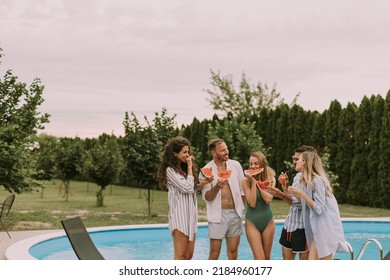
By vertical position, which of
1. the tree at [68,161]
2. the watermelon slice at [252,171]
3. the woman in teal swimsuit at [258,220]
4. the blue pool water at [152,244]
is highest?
the tree at [68,161]

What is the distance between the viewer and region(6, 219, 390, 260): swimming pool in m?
A: 11.0

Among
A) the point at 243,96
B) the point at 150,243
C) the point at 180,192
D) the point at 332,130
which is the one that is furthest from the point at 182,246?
the point at 243,96

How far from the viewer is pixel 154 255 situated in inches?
448

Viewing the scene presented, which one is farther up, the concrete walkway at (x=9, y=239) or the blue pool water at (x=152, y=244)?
the concrete walkway at (x=9, y=239)

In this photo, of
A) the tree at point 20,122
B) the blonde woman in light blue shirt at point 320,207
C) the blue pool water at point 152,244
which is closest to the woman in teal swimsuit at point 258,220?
the blonde woman in light blue shirt at point 320,207

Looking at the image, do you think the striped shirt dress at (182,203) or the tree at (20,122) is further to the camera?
the tree at (20,122)

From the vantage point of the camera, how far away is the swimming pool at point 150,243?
11.0 m

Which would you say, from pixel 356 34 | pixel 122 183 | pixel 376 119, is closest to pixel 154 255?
pixel 356 34

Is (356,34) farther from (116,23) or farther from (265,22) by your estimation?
(116,23)

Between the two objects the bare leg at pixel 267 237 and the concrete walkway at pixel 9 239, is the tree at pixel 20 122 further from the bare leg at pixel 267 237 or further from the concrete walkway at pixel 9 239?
the bare leg at pixel 267 237

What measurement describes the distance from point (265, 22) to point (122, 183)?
93.3ft

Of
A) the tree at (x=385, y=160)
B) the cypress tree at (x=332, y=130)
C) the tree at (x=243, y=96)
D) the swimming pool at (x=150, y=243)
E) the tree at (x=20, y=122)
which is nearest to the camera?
the swimming pool at (x=150, y=243)

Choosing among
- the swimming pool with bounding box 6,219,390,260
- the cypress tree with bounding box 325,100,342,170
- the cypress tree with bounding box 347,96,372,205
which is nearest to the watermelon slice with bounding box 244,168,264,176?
the swimming pool with bounding box 6,219,390,260

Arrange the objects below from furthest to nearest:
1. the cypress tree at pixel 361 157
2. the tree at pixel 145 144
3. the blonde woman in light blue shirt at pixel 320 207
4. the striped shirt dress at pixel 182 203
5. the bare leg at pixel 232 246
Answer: the cypress tree at pixel 361 157, the tree at pixel 145 144, the bare leg at pixel 232 246, the striped shirt dress at pixel 182 203, the blonde woman in light blue shirt at pixel 320 207
